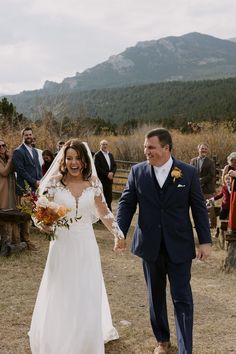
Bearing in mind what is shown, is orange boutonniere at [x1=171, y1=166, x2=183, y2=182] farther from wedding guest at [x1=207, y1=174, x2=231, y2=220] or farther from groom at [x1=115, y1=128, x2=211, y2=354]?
wedding guest at [x1=207, y1=174, x2=231, y2=220]

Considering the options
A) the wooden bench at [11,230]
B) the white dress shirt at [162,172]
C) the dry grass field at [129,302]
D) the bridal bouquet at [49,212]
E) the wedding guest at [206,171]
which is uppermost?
the white dress shirt at [162,172]

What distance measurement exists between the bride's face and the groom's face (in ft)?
2.22

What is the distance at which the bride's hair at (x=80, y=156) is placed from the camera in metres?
4.55

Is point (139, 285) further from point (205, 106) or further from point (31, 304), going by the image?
point (205, 106)

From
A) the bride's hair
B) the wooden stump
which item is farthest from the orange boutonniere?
the wooden stump

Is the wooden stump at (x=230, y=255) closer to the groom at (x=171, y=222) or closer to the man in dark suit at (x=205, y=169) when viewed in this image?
the man in dark suit at (x=205, y=169)

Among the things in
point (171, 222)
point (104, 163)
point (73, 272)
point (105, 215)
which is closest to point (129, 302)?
point (105, 215)

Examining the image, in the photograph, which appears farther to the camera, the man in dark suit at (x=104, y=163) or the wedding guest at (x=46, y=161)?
the man in dark suit at (x=104, y=163)

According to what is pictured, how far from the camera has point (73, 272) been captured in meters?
4.46

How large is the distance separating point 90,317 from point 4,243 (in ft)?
15.7

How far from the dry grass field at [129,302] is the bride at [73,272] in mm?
559

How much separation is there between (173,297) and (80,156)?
5.01 feet

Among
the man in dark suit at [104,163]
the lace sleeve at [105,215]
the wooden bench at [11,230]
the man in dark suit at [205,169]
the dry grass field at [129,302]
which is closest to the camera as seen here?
the lace sleeve at [105,215]

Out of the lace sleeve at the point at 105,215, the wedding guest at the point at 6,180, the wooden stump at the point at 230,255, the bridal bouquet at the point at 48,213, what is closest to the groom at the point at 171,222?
the lace sleeve at the point at 105,215
